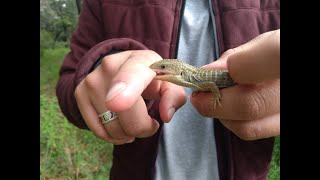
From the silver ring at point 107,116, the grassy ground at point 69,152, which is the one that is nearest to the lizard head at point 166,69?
the silver ring at point 107,116

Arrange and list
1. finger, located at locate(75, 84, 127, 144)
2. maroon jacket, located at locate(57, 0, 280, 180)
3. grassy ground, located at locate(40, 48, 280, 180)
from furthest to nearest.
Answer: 1. grassy ground, located at locate(40, 48, 280, 180)
2. maroon jacket, located at locate(57, 0, 280, 180)
3. finger, located at locate(75, 84, 127, 144)

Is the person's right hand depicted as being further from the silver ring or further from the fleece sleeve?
the fleece sleeve

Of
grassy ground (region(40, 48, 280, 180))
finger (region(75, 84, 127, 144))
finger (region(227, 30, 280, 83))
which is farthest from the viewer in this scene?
grassy ground (region(40, 48, 280, 180))

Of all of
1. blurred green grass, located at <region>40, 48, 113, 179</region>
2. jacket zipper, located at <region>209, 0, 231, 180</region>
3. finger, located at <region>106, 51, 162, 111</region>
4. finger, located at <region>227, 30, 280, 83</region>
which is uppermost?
finger, located at <region>227, 30, 280, 83</region>

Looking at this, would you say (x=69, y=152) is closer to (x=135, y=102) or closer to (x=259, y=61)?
(x=135, y=102)

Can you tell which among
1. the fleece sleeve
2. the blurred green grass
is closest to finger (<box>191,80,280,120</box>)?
the fleece sleeve

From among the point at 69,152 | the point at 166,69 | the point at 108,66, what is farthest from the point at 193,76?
the point at 69,152

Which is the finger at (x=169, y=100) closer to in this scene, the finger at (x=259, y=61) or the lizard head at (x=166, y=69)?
the lizard head at (x=166, y=69)

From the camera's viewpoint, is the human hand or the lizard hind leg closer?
the human hand
